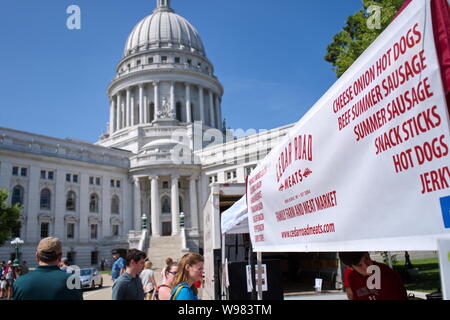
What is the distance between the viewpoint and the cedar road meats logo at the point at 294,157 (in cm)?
382

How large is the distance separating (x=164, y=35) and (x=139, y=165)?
1567 inches

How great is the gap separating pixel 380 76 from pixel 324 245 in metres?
1.62

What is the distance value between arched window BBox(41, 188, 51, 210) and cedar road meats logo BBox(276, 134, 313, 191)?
5183 centimetres

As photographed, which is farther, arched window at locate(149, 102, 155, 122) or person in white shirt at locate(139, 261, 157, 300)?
arched window at locate(149, 102, 155, 122)

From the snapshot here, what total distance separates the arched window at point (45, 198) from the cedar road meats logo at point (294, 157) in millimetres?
51834

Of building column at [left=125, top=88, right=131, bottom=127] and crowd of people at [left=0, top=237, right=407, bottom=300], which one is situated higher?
building column at [left=125, top=88, right=131, bottom=127]

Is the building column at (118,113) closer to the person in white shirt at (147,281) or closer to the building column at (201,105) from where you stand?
the building column at (201,105)

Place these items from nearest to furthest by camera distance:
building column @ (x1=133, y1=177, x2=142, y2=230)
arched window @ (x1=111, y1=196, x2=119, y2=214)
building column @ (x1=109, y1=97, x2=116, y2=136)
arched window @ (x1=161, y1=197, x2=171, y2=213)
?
arched window @ (x1=111, y1=196, x2=119, y2=214) < building column @ (x1=133, y1=177, x2=142, y2=230) < arched window @ (x1=161, y1=197, x2=171, y2=213) < building column @ (x1=109, y1=97, x2=116, y2=136)

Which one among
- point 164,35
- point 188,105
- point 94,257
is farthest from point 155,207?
point 164,35

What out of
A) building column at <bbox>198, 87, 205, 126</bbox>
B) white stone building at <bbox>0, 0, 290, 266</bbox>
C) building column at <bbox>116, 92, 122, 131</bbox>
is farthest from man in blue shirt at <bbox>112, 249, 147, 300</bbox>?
building column at <bbox>116, 92, 122, 131</bbox>

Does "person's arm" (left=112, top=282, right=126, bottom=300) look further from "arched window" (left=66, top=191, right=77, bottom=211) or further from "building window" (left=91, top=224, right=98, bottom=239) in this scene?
"building window" (left=91, top=224, right=98, bottom=239)

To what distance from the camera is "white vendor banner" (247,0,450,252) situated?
7.43ft
